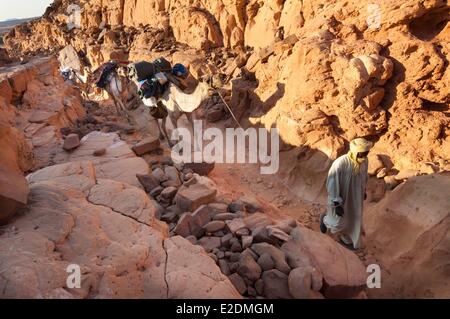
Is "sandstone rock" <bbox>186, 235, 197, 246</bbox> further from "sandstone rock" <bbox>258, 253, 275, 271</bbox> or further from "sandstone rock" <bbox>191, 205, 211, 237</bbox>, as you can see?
"sandstone rock" <bbox>258, 253, 275, 271</bbox>

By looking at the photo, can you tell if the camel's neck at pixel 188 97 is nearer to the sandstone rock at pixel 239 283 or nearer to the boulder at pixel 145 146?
the boulder at pixel 145 146

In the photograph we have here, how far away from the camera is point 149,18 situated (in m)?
16.2

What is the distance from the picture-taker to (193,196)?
457 centimetres

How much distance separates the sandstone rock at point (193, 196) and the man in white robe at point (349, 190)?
5.47 feet

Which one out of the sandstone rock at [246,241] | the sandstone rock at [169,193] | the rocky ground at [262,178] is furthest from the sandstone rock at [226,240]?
the sandstone rock at [169,193]

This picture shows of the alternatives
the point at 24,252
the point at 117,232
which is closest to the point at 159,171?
the point at 117,232

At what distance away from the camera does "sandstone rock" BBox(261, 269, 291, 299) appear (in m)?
3.22

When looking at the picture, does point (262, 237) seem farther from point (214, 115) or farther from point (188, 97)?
point (214, 115)

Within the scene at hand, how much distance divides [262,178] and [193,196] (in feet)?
8.98

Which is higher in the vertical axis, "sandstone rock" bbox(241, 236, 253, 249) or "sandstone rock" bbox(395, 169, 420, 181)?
"sandstone rock" bbox(395, 169, 420, 181)

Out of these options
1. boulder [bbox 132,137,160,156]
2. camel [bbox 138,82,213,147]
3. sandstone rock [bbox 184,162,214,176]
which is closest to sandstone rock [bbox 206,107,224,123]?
camel [bbox 138,82,213,147]

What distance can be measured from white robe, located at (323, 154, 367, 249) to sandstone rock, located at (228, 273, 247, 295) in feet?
5.61

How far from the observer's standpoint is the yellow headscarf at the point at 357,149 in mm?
3986
